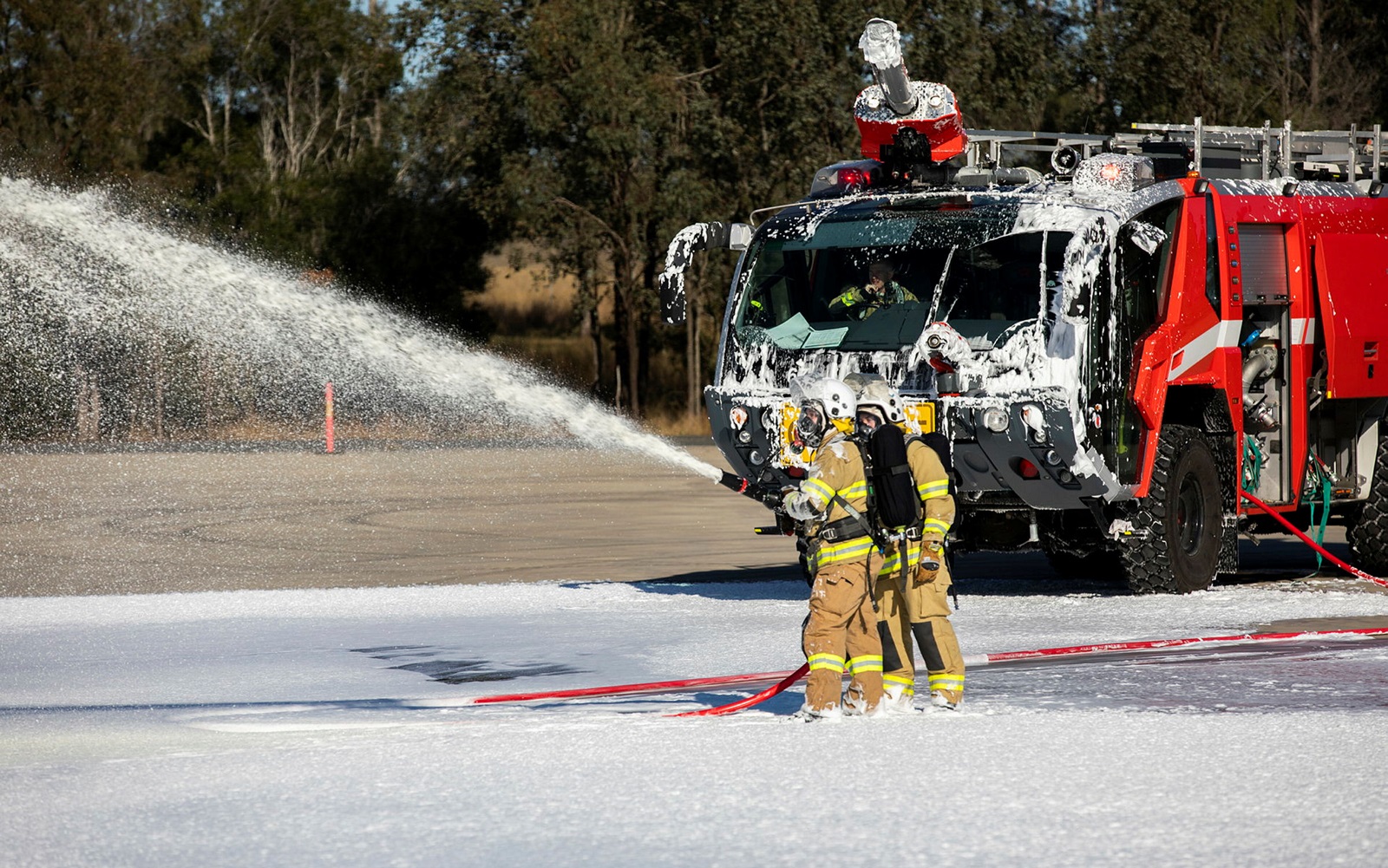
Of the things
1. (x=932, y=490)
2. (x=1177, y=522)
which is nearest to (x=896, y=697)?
(x=932, y=490)

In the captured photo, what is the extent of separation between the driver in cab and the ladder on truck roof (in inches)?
70.4

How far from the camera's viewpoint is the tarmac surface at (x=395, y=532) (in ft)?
48.7

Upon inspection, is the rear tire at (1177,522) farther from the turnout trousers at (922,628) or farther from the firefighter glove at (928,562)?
the firefighter glove at (928,562)

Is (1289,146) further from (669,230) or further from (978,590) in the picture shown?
(669,230)

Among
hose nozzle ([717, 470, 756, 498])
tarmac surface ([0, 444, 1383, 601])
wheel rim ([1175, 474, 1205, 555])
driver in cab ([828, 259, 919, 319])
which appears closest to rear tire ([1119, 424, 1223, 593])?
wheel rim ([1175, 474, 1205, 555])

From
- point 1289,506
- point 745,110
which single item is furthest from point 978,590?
point 745,110

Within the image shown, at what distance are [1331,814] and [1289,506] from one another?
784 cm

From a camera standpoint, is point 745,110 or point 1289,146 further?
point 745,110

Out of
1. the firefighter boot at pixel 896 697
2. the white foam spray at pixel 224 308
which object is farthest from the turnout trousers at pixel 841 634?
the white foam spray at pixel 224 308

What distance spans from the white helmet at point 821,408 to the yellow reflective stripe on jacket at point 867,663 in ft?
3.10

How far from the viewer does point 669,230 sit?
127ft

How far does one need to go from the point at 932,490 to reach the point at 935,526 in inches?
6.9

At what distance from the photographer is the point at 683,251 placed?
1257 centimetres

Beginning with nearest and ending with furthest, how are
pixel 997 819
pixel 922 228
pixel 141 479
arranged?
pixel 997 819
pixel 922 228
pixel 141 479
